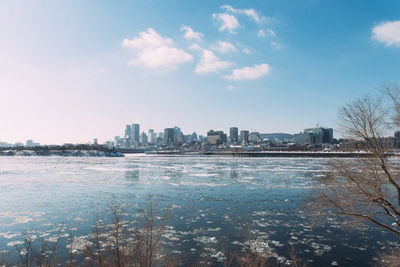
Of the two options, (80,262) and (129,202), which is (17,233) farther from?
(129,202)

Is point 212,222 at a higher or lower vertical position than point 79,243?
lower

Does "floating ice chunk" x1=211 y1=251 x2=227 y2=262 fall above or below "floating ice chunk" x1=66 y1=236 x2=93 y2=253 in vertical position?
below

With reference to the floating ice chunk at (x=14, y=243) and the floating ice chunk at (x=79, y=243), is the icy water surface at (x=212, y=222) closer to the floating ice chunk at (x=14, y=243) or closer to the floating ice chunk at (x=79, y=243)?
the floating ice chunk at (x=14, y=243)

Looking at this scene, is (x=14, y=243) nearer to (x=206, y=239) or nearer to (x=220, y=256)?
(x=206, y=239)

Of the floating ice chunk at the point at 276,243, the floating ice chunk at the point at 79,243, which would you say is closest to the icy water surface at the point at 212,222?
the floating ice chunk at the point at 276,243

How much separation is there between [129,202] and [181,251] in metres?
11.5

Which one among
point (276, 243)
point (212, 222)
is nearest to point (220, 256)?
point (276, 243)

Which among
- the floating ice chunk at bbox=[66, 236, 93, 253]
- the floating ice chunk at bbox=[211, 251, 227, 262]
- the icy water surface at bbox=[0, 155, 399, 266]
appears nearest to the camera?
the floating ice chunk at bbox=[211, 251, 227, 262]

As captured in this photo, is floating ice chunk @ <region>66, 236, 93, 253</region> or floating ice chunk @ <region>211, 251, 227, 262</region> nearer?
floating ice chunk @ <region>211, 251, 227, 262</region>

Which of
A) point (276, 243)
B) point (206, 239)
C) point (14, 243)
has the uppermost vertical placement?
point (14, 243)

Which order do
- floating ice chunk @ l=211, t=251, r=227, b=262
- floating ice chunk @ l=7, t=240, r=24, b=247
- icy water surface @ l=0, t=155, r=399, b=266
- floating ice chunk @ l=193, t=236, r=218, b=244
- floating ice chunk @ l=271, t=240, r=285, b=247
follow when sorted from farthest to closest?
floating ice chunk @ l=193, t=236, r=218, b=244 < floating ice chunk @ l=271, t=240, r=285, b=247 < floating ice chunk @ l=7, t=240, r=24, b=247 < icy water surface @ l=0, t=155, r=399, b=266 < floating ice chunk @ l=211, t=251, r=227, b=262

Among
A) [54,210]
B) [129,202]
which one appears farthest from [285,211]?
[54,210]

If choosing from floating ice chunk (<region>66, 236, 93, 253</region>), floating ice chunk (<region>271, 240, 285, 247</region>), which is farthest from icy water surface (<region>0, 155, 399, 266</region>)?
floating ice chunk (<region>66, 236, 93, 253</region>)

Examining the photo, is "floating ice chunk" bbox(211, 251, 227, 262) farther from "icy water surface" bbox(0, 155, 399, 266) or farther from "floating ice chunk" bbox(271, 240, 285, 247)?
"floating ice chunk" bbox(271, 240, 285, 247)
